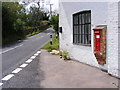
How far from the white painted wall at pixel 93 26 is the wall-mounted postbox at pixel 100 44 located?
216 mm

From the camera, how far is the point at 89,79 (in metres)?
6.76

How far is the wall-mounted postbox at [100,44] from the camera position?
780cm

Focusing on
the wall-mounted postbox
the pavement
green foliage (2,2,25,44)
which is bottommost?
the pavement

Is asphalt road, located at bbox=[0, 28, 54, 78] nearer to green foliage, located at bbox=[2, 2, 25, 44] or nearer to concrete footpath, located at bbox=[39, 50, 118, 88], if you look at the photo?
concrete footpath, located at bbox=[39, 50, 118, 88]

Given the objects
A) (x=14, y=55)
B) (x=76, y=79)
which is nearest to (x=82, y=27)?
(x=76, y=79)

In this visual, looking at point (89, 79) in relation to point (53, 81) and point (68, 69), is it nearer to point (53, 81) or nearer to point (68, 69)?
point (53, 81)

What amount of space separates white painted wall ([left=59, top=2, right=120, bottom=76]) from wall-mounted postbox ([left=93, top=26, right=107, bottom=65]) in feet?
0.71

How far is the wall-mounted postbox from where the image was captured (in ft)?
25.6

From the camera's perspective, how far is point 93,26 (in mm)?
8883

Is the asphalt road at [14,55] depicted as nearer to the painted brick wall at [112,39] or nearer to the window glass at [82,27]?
the window glass at [82,27]

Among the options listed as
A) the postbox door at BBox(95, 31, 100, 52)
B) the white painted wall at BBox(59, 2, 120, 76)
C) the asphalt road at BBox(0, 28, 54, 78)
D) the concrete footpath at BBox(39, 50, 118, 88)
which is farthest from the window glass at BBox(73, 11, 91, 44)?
the asphalt road at BBox(0, 28, 54, 78)

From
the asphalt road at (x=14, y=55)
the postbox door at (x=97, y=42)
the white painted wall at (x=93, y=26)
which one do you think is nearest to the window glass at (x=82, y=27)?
the white painted wall at (x=93, y=26)

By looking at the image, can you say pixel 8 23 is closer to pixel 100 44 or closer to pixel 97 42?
pixel 97 42

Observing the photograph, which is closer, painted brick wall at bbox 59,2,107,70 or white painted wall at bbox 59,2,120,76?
white painted wall at bbox 59,2,120,76
